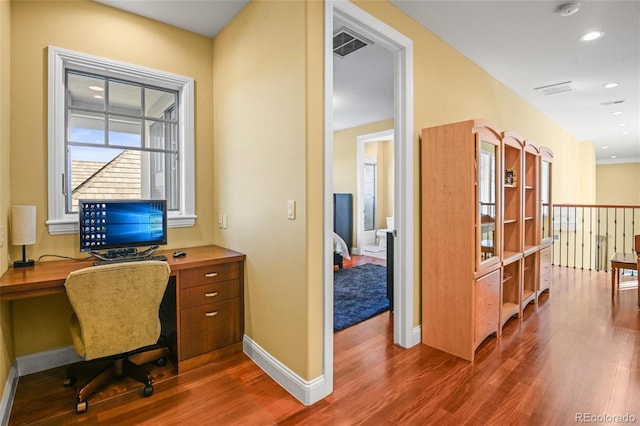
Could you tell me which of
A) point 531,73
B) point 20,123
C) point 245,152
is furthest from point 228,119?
point 531,73

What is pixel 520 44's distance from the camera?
3326mm

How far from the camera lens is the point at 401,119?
276cm

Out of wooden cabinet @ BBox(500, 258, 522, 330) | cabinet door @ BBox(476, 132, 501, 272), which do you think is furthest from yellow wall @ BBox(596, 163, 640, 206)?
cabinet door @ BBox(476, 132, 501, 272)

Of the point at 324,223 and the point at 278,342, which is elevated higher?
the point at 324,223

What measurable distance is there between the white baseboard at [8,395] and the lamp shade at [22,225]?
838 mm

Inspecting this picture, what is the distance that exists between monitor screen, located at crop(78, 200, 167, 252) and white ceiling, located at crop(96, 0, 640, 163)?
62.9 inches

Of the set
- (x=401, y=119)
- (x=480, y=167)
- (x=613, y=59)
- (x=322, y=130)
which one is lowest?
(x=480, y=167)

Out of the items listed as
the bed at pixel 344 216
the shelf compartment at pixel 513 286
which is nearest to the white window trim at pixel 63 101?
the shelf compartment at pixel 513 286

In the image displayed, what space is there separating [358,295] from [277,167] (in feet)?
8.14

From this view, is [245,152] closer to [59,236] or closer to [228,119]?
[228,119]

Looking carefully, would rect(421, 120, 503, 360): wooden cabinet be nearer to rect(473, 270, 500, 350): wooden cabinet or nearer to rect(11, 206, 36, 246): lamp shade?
rect(473, 270, 500, 350): wooden cabinet

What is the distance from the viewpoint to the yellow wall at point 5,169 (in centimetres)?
196

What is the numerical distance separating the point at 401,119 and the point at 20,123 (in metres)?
2.83

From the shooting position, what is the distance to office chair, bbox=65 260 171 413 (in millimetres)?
1857
